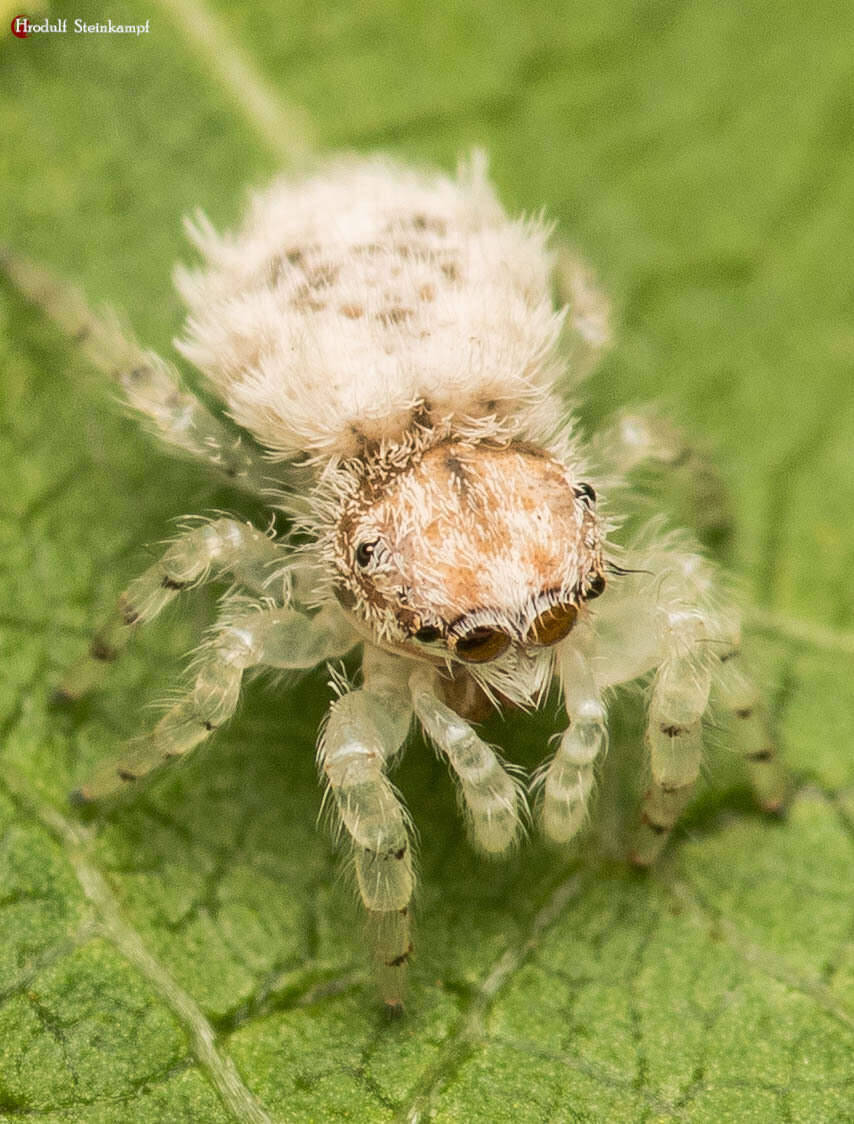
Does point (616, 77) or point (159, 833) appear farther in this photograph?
point (616, 77)

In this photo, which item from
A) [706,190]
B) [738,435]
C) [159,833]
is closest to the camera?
[159,833]

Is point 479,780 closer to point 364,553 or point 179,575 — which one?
point 364,553

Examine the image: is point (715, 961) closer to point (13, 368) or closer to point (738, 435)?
point (738, 435)

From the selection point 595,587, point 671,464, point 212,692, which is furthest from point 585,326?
point 212,692

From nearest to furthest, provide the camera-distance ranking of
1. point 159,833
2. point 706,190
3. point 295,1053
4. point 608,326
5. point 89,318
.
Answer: point 295,1053 → point 159,833 → point 89,318 → point 608,326 → point 706,190

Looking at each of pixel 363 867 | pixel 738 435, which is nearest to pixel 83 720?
pixel 363 867

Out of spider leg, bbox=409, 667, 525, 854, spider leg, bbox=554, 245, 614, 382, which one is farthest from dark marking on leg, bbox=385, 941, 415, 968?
spider leg, bbox=554, 245, 614, 382

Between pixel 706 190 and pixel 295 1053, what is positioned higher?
pixel 706 190

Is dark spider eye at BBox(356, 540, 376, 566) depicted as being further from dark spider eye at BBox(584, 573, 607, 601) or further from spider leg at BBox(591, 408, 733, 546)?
spider leg at BBox(591, 408, 733, 546)
